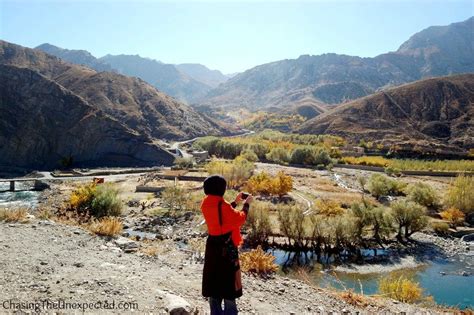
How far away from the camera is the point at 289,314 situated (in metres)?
7.88

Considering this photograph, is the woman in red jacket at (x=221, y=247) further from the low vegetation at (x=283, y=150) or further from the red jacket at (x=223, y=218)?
the low vegetation at (x=283, y=150)

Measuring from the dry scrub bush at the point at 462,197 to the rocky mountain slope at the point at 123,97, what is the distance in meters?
87.2

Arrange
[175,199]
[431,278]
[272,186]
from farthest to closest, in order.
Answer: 1. [272,186]
2. [175,199]
3. [431,278]

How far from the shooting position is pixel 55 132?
91.0 m

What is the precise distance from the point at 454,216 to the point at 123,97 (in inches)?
4316

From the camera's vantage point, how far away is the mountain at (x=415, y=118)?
10194 centimetres

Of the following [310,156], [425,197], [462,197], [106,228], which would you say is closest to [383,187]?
[425,197]

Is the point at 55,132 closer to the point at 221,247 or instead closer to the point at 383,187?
the point at 383,187

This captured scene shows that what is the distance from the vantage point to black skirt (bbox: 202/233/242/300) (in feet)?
18.9

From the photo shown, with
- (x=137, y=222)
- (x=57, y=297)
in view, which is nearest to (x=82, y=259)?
(x=57, y=297)

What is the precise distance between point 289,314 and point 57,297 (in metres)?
4.55

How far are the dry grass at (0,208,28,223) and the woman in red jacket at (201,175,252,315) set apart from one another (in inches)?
404

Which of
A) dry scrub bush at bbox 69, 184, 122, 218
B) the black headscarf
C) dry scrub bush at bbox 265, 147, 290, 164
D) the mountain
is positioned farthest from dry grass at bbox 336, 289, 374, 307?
the mountain

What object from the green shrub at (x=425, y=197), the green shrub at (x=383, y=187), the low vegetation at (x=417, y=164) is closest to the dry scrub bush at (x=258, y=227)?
the green shrub at (x=425, y=197)
